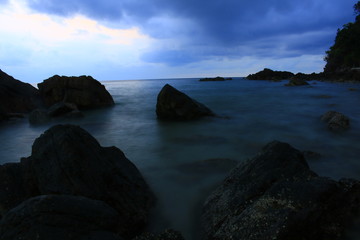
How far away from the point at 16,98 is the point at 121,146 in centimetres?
1054

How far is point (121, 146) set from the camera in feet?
24.2

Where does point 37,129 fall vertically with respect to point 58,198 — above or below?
below

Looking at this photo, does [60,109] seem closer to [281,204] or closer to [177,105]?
[177,105]

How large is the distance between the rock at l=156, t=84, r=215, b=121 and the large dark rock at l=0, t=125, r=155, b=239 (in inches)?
255

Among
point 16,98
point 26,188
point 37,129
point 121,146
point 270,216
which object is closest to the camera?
point 270,216

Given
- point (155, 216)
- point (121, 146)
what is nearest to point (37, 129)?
point (121, 146)

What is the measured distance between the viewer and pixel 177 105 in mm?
10234

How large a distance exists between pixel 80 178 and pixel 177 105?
288 inches

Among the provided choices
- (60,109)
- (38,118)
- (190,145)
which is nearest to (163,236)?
(190,145)

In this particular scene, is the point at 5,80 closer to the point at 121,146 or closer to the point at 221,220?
the point at 121,146

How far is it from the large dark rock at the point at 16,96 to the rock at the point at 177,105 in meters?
8.75

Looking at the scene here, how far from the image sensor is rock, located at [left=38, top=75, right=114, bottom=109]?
49.8 ft

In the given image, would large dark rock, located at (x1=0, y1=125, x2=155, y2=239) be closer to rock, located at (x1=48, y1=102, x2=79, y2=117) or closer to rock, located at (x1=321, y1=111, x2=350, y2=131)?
rock, located at (x1=321, y1=111, x2=350, y2=131)

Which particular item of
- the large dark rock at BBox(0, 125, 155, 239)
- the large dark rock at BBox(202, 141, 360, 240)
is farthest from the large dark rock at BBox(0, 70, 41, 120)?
the large dark rock at BBox(202, 141, 360, 240)
